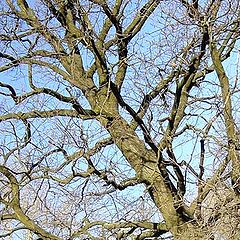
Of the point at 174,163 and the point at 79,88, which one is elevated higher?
the point at 79,88

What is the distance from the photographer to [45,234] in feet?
20.0

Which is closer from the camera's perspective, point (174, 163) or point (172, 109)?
point (174, 163)

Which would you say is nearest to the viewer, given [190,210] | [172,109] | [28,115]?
[190,210]

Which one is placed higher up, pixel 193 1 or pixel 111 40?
pixel 111 40

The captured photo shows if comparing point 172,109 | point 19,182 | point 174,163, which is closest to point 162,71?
point 172,109

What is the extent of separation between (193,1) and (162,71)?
2.94 ft

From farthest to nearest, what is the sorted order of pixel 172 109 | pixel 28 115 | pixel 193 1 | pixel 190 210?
pixel 28 115 < pixel 172 109 < pixel 190 210 < pixel 193 1

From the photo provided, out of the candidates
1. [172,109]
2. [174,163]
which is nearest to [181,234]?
[174,163]

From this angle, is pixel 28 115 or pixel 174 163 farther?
pixel 28 115

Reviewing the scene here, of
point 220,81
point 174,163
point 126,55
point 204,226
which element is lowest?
point 204,226

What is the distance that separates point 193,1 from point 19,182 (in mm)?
3103

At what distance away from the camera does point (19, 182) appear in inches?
254

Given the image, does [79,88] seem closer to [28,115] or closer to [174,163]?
[28,115]

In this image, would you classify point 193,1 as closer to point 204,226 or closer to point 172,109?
point 172,109
